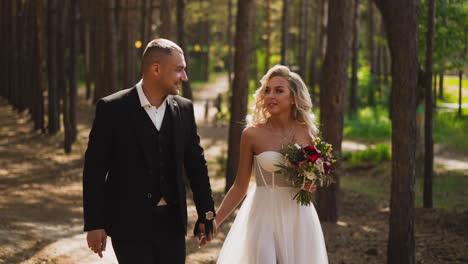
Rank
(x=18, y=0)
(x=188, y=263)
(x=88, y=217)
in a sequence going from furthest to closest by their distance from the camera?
(x=18, y=0) < (x=188, y=263) < (x=88, y=217)

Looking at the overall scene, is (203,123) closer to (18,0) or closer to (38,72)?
(38,72)

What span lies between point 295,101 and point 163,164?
58.0 inches

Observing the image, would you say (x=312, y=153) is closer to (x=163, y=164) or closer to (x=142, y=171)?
(x=163, y=164)

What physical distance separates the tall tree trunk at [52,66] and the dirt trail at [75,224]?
11.3ft

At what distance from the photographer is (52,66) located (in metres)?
22.6

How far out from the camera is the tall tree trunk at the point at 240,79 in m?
14.0

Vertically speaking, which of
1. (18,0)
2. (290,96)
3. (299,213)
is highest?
(18,0)

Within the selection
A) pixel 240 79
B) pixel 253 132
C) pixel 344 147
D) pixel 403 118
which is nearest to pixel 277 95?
pixel 253 132

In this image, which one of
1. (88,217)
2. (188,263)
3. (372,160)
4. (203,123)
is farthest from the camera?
(203,123)

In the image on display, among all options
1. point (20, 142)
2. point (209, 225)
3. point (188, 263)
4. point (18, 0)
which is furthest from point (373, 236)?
point (18, 0)

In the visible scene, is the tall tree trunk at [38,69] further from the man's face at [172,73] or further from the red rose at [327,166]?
the man's face at [172,73]

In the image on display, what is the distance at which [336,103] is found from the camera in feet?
38.3

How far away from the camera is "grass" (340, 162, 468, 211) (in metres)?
14.5

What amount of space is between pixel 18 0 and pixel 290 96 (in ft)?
106
